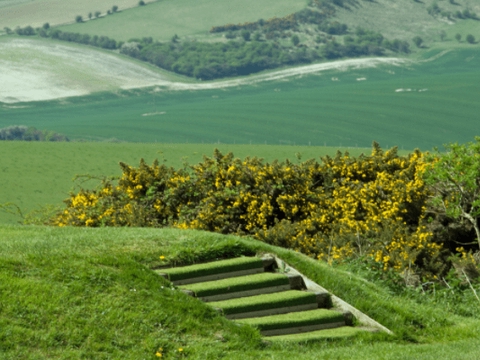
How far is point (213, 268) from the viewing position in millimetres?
14414

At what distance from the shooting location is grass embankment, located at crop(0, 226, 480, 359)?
37.9 ft

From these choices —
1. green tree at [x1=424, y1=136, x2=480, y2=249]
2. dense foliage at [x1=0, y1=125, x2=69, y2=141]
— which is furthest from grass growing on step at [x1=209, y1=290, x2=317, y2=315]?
dense foliage at [x1=0, y1=125, x2=69, y2=141]

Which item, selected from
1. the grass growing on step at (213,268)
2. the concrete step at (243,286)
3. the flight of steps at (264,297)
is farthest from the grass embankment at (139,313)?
the concrete step at (243,286)

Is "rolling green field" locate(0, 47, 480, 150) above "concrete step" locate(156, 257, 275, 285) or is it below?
below

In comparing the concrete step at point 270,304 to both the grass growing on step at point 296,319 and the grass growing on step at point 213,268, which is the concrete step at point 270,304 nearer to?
the grass growing on step at point 296,319

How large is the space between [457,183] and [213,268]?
8.27 meters

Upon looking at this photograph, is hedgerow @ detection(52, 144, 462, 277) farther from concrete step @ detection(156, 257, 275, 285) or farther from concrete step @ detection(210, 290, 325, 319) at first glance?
concrete step @ detection(210, 290, 325, 319)

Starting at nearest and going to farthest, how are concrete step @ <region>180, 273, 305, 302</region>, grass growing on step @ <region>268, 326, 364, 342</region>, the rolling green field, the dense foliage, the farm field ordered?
grass growing on step @ <region>268, 326, 364, 342</region> → concrete step @ <region>180, 273, 305, 302</region> → the farm field → the dense foliage → the rolling green field

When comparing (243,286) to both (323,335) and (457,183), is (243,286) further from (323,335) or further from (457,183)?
(457,183)

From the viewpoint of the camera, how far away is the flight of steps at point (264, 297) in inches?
522

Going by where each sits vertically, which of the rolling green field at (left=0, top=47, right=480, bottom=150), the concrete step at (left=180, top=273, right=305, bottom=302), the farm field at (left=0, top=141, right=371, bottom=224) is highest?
the concrete step at (left=180, top=273, right=305, bottom=302)

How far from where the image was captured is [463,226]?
20.7 meters

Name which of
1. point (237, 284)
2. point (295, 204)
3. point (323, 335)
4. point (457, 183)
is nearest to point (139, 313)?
point (237, 284)

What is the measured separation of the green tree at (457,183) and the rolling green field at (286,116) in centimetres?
10840
